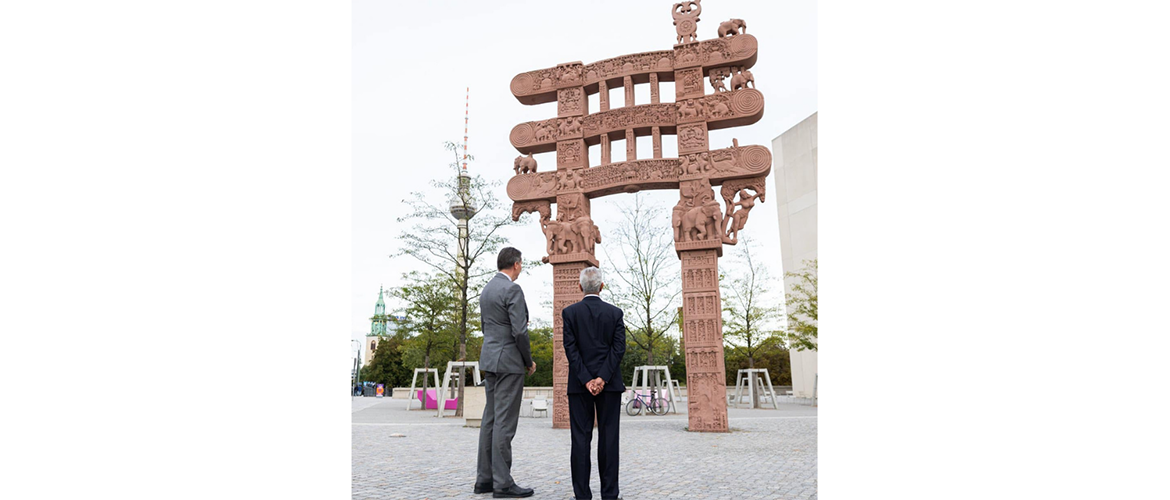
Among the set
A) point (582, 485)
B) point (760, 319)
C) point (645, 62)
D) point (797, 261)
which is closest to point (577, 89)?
point (645, 62)

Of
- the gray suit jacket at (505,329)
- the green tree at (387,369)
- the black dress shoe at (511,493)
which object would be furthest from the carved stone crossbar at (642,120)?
the green tree at (387,369)

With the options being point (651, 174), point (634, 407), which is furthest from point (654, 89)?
point (634, 407)

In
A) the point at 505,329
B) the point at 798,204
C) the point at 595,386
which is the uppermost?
the point at 798,204

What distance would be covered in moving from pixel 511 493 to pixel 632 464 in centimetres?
218

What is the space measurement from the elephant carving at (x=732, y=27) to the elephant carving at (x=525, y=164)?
3857 mm

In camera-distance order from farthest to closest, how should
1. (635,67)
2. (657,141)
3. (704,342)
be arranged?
(635,67) → (657,141) → (704,342)

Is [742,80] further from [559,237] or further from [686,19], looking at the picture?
Result: [559,237]

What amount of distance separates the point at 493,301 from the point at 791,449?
4.76 m

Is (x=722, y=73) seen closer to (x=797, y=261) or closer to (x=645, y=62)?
(x=645, y=62)

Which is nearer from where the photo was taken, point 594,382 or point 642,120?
point 594,382

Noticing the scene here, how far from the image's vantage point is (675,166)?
11.3m

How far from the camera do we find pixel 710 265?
35.8 feet

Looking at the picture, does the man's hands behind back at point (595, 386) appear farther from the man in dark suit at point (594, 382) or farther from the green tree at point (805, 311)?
the green tree at point (805, 311)

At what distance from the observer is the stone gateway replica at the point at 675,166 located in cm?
1084
